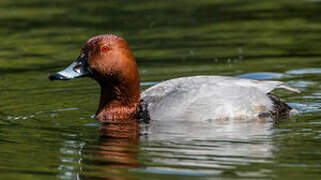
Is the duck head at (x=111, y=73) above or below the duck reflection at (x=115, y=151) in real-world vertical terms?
above

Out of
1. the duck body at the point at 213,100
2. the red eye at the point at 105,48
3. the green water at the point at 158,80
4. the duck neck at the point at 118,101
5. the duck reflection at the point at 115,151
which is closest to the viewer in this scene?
the duck reflection at the point at 115,151

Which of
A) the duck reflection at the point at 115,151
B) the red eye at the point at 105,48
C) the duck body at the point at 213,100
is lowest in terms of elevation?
the duck reflection at the point at 115,151

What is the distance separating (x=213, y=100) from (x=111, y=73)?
1477 millimetres

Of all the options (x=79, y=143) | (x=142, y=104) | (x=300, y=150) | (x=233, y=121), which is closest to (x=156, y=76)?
(x=142, y=104)

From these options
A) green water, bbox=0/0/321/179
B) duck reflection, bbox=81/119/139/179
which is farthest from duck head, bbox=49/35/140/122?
green water, bbox=0/0/321/179

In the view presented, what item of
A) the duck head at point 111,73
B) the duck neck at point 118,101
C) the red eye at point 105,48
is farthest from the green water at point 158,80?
the red eye at point 105,48

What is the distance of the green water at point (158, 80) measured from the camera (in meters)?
7.31

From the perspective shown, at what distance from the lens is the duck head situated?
9789mm

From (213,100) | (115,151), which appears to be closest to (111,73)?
(213,100)

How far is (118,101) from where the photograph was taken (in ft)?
32.9

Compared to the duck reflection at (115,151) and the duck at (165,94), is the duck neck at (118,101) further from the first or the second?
the duck reflection at (115,151)

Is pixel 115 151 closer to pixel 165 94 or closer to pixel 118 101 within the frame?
pixel 165 94

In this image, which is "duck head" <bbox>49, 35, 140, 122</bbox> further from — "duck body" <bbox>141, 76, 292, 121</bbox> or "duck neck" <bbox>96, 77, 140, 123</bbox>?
"duck body" <bbox>141, 76, 292, 121</bbox>

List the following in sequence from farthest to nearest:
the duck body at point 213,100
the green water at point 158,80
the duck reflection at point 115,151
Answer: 1. the duck body at point 213,100
2. the green water at point 158,80
3. the duck reflection at point 115,151
